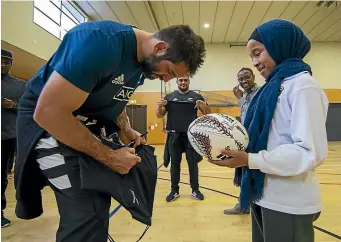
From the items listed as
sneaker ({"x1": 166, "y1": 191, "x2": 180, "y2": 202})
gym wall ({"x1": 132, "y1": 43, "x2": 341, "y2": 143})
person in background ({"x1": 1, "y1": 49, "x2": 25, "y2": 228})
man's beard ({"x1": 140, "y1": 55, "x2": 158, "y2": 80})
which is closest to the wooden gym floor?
sneaker ({"x1": 166, "y1": 191, "x2": 180, "y2": 202})

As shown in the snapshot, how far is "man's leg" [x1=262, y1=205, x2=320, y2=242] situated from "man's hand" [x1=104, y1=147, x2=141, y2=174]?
0.61 metres

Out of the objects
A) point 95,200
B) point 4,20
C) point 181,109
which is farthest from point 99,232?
point 4,20

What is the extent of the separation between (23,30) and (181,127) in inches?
198

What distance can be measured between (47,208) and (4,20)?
440 centimetres

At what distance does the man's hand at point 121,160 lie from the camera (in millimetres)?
1246

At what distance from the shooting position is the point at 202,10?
926 cm

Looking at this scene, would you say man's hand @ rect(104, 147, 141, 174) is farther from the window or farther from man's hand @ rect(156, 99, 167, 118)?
the window

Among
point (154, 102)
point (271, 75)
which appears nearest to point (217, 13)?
point (154, 102)

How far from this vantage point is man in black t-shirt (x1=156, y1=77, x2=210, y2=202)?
12.7 ft

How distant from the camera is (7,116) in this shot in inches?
119

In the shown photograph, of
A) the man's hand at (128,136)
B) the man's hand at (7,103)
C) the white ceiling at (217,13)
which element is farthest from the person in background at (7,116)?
the white ceiling at (217,13)

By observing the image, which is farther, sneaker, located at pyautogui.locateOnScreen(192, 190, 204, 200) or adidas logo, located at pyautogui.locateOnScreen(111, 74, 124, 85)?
sneaker, located at pyautogui.locateOnScreen(192, 190, 204, 200)

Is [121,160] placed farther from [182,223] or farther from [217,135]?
[182,223]

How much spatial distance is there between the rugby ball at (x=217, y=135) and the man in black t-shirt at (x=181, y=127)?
234 cm
